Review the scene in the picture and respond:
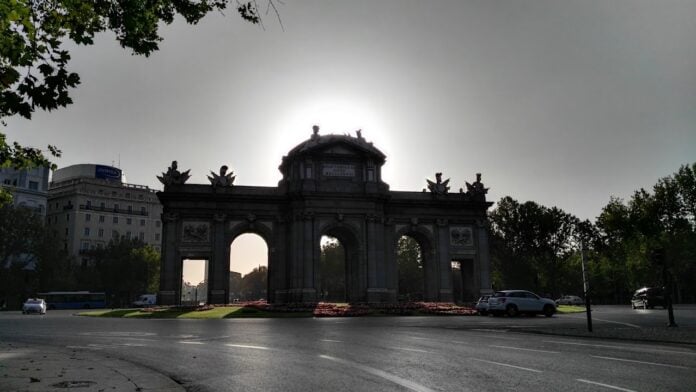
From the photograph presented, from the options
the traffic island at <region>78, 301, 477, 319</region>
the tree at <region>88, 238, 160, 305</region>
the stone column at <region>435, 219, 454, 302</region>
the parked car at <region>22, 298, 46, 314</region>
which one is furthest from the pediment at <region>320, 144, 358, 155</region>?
the tree at <region>88, 238, 160, 305</region>

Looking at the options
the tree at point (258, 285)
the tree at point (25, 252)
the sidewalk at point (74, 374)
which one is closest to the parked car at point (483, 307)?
the sidewalk at point (74, 374)

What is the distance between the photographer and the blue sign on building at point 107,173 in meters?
119

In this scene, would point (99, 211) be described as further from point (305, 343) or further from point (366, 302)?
point (305, 343)

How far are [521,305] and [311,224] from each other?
21.8 metres

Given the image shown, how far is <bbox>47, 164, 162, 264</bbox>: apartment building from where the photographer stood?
110m

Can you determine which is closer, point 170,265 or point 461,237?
point 170,265

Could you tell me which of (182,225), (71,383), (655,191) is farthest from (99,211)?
(71,383)

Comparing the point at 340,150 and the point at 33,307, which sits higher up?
the point at 340,150

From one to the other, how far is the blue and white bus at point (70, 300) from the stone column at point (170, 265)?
33628mm

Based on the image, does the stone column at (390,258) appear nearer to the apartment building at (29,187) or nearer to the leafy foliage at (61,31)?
the leafy foliage at (61,31)

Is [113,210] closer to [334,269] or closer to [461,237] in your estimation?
[334,269]

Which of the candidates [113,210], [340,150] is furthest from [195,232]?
[113,210]

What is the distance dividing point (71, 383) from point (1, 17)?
621cm

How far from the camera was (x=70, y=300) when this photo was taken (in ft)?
241
